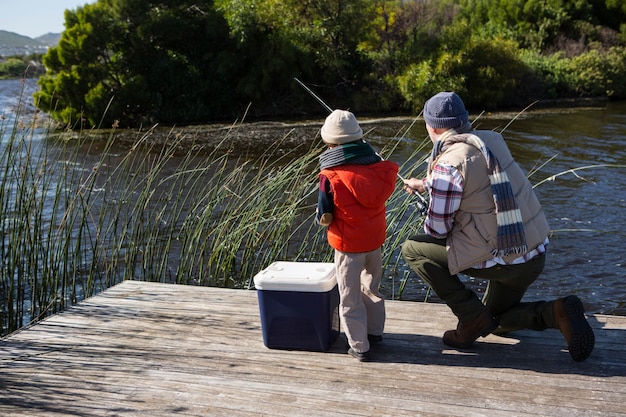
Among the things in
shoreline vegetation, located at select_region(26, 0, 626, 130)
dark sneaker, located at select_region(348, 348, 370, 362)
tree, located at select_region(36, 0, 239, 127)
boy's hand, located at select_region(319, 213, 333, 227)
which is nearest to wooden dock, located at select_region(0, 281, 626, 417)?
dark sneaker, located at select_region(348, 348, 370, 362)

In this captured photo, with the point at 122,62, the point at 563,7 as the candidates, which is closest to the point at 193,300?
the point at 122,62

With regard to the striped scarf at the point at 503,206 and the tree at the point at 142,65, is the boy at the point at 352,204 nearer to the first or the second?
the striped scarf at the point at 503,206

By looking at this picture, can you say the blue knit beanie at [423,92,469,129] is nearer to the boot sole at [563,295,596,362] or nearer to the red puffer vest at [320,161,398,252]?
the red puffer vest at [320,161,398,252]

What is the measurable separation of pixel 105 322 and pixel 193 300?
0.53 m

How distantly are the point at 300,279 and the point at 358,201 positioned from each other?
474mm

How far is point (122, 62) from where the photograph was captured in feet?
59.8

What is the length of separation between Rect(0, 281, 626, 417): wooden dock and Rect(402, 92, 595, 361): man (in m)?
0.19

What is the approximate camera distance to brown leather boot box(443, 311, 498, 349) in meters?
3.05

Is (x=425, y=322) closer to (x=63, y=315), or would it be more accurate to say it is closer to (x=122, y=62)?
(x=63, y=315)

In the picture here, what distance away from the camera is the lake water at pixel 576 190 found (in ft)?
20.4

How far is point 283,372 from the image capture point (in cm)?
300

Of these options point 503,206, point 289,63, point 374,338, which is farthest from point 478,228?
point 289,63

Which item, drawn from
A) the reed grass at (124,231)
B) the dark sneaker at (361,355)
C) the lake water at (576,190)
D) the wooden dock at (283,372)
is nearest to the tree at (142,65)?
the lake water at (576,190)

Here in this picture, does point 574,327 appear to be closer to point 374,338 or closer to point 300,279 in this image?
point 374,338
